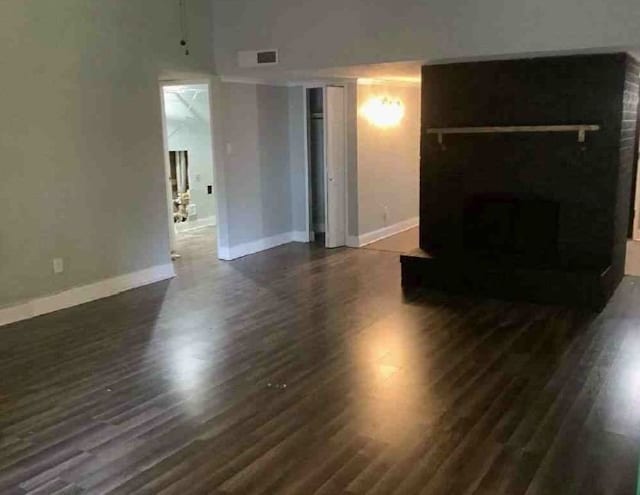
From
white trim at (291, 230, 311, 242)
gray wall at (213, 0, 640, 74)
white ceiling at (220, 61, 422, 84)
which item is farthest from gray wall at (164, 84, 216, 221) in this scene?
gray wall at (213, 0, 640, 74)

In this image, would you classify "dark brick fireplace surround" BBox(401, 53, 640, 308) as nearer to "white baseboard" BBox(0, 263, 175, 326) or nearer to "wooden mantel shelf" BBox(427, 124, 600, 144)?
"wooden mantel shelf" BBox(427, 124, 600, 144)

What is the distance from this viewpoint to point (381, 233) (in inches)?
326

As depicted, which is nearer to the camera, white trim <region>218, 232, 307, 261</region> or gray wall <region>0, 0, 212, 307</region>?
gray wall <region>0, 0, 212, 307</region>

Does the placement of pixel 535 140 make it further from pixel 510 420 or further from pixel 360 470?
pixel 360 470

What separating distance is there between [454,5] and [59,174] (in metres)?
3.67

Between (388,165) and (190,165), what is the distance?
11.1ft

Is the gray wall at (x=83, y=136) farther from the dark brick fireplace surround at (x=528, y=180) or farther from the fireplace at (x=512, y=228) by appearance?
the fireplace at (x=512, y=228)

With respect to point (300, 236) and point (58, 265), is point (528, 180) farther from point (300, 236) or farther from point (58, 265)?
point (58, 265)

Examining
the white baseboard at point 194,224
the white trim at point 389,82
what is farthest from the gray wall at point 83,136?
the white baseboard at point 194,224

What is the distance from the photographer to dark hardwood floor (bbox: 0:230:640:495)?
8.99 feet

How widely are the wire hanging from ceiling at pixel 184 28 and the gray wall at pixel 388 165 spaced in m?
2.16

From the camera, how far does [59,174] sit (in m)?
5.29

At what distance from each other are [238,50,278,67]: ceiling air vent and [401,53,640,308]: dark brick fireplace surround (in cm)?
158

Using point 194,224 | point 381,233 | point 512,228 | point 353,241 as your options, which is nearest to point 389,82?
point 381,233
